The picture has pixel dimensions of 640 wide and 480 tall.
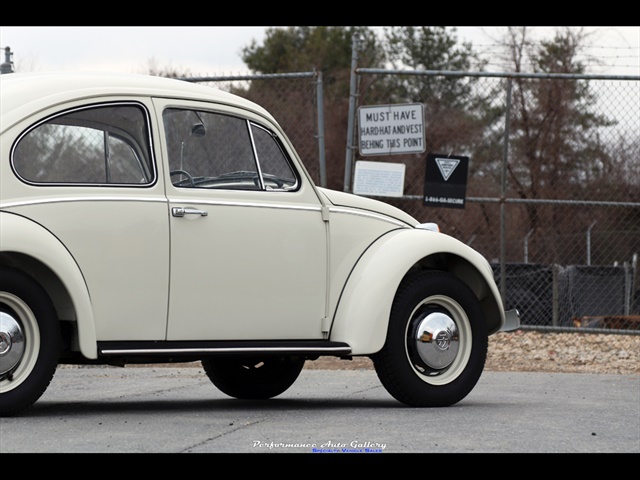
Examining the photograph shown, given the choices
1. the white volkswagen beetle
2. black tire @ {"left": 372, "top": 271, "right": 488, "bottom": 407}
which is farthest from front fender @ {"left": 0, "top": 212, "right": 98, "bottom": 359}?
black tire @ {"left": 372, "top": 271, "right": 488, "bottom": 407}

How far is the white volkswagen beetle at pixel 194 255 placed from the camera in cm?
600

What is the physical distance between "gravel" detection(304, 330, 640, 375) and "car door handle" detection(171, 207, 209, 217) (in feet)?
16.1

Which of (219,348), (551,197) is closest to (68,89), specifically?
(219,348)

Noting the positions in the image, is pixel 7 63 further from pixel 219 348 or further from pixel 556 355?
pixel 556 355

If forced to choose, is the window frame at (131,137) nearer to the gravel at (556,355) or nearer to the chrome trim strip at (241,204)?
the chrome trim strip at (241,204)

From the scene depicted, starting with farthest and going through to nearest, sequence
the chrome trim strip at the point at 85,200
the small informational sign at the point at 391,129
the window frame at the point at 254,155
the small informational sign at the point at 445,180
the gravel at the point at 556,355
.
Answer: the small informational sign at the point at 391,129
the small informational sign at the point at 445,180
the gravel at the point at 556,355
the window frame at the point at 254,155
the chrome trim strip at the point at 85,200

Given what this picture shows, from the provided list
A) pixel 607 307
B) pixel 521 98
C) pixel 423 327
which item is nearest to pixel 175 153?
pixel 423 327

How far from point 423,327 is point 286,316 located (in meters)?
0.87

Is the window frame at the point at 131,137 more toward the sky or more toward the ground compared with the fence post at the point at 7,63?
more toward the ground

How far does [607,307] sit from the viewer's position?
14570mm

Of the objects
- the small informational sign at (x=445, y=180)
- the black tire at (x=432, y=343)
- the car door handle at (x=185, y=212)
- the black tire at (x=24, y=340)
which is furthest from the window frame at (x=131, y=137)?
the small informational sign at (x=445, y=180)

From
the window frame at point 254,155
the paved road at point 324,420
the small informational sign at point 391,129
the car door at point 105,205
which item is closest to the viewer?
the paved road at point 324,420

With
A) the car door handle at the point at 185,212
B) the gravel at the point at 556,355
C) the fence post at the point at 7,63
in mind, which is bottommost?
the gravel at the point at 556,355

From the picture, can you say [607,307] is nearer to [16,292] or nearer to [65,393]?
[65,393]
